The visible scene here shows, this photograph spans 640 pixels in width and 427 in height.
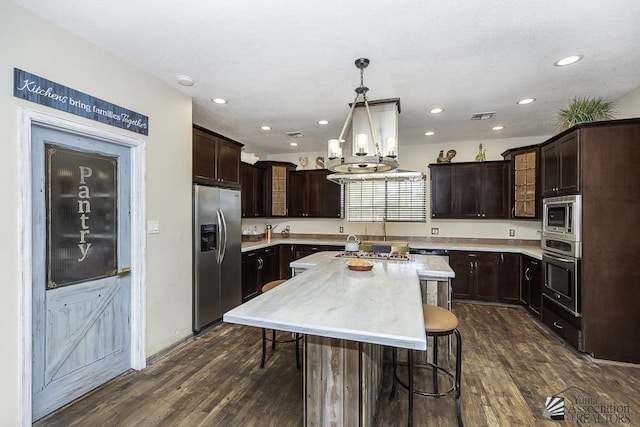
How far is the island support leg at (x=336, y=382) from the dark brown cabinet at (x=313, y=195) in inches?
167

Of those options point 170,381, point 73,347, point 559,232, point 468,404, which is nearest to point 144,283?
point 73,347

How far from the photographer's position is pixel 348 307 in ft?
5.63

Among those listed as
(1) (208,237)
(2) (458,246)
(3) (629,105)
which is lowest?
(2) (458,246)

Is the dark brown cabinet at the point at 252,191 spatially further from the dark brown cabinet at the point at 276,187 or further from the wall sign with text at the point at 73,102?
the wall sign with text at the point at 73,102

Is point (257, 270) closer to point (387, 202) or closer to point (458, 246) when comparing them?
point (387, 202)

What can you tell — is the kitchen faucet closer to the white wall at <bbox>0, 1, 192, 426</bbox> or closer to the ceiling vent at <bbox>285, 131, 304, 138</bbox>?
the ceiling vent at <bbox>285, 131, 304, 138</bbox>

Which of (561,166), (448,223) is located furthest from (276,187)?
(561,166)

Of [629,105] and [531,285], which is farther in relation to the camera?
[531,285]

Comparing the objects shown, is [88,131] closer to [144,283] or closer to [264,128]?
[144,283]

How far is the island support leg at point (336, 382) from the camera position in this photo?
1703mm

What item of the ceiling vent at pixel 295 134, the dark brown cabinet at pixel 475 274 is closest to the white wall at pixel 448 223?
the dark brown cabinet at pixel 475 274

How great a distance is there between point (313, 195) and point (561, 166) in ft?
12.7

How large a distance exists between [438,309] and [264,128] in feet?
11.4

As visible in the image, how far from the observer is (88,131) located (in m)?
2.30
